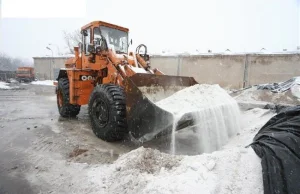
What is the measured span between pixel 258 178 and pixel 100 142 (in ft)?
11.6

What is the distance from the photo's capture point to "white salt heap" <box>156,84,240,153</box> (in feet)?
14.6

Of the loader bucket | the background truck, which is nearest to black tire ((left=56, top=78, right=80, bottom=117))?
the loader bucket

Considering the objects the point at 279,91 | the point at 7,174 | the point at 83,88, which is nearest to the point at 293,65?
the point at 279,91

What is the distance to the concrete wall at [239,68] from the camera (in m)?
14.8

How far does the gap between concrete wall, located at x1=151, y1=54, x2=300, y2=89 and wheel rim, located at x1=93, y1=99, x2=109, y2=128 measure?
1297cm

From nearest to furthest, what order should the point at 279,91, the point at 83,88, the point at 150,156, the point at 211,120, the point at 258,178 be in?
the point at 258,178 → the point at 150,156 → the point at 211,120 → the point at 83,88 → the point at 279,91

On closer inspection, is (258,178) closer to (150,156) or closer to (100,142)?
(150,156)

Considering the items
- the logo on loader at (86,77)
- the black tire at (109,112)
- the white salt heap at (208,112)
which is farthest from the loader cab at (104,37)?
the white salt heap at (208,112)

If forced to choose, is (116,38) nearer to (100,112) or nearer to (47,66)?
(100,112)

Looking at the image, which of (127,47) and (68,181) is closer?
(68,181)

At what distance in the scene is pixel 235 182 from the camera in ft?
8.64

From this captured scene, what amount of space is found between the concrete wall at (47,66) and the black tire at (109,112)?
89.1 ft

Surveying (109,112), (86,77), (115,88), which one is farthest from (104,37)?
(109,112)

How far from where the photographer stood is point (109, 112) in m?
4.98
